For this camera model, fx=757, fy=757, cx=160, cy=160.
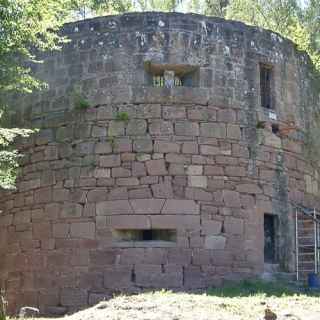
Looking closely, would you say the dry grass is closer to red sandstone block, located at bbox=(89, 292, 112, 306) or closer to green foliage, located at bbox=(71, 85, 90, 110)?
red sandstone block, located at bbox=(89, 292, 112, 306)

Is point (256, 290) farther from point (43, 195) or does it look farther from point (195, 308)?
point (43, 195)

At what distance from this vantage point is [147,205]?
11.8 metres

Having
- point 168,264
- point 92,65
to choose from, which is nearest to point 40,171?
point 92,65

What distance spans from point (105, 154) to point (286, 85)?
3.62 m

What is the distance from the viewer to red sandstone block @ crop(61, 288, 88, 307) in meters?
11.7

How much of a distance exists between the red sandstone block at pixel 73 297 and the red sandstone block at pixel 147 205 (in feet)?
4.97

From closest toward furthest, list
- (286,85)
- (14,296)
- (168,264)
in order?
(168,264) → (14,296) → (286,85)

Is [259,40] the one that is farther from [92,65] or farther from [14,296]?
[14,296]

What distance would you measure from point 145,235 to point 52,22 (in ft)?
12.0

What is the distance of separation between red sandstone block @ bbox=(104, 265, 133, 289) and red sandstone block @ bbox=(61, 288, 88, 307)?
0.39 metres

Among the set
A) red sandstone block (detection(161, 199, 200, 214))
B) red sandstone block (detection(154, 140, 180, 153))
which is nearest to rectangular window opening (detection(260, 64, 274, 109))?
red sandstone block (detection(154, 140, 180, 153))

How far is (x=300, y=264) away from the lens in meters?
13.0

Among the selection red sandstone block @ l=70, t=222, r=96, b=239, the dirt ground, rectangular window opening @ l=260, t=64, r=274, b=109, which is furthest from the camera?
rectangular window opening @ l=260, t=64, r=274, b=109

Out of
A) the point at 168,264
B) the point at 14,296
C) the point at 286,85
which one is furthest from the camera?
the point at 286,85
